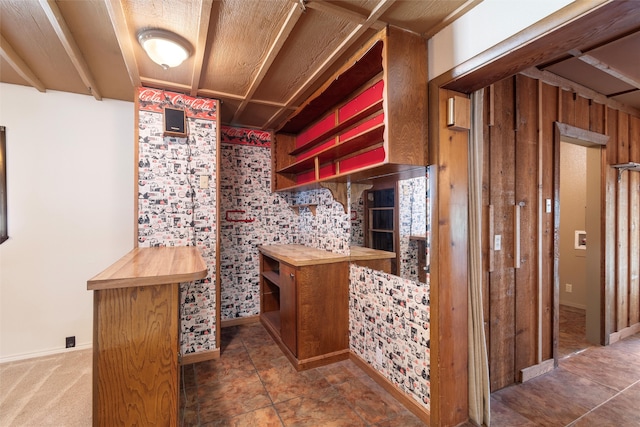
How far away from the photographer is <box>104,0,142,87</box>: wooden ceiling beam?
5.07ft

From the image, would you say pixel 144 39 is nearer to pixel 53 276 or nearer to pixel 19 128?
pixel 19 128

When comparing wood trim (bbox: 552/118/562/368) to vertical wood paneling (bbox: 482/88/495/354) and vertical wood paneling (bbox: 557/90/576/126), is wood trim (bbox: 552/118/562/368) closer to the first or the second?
vertical wood paneling (bbox: 557/90/576/126)

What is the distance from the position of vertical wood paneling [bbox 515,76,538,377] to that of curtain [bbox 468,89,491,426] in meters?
0.68

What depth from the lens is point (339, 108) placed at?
251cm

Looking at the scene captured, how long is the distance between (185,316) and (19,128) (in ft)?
7.66

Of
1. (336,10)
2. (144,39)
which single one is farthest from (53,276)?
(336,10)

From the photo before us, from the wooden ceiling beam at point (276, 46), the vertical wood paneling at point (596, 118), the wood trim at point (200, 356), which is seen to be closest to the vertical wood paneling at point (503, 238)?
the vertical wood paneling at point (596, 118)

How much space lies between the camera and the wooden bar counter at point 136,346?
1213mm

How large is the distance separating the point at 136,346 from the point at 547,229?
9.97 ft

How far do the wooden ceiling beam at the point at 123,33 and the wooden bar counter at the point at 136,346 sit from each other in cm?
141

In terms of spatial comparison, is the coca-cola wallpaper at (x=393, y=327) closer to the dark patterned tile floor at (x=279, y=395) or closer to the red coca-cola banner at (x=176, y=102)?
the dark patterned tile floor at (x=279, y=395)

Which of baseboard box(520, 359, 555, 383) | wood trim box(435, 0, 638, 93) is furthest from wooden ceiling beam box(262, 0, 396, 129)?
baseboard box(520, 359, 555, 383)

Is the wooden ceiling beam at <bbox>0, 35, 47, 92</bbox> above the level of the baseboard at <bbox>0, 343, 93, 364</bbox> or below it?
above

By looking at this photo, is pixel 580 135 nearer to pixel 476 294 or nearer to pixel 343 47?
pixel 476 294
